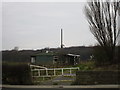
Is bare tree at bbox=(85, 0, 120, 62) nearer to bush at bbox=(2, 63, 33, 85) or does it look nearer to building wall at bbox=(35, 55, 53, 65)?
bush at bbox=(2, 63, 33, 85)

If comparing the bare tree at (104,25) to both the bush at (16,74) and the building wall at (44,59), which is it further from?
the building wall at (44,59)

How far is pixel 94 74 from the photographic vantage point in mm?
14578

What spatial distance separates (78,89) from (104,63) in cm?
1051

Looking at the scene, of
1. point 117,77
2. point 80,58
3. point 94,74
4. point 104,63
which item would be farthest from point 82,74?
point 80,58

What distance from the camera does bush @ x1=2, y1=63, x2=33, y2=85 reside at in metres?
15.2

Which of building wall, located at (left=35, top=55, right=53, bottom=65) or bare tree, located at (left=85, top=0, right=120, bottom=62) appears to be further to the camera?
building wall, located at (left=35, top=55, right=53, bottom=65)

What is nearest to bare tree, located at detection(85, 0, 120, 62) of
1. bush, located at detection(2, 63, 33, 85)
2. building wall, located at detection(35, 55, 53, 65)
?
bush, located at detection(2, 63, 33, 85)

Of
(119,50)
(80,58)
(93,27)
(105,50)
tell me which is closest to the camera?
(119,50)

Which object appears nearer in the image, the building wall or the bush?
the bush

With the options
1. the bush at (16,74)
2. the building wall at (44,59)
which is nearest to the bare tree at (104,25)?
the bush at (16,74)

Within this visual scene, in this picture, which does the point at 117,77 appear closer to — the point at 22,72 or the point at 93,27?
the point at 22,72

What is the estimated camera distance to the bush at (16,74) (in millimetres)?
15208

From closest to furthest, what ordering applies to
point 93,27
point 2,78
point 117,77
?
point 117,77 → point 2,78 → point 93,27

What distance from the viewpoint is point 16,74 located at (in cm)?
1530
